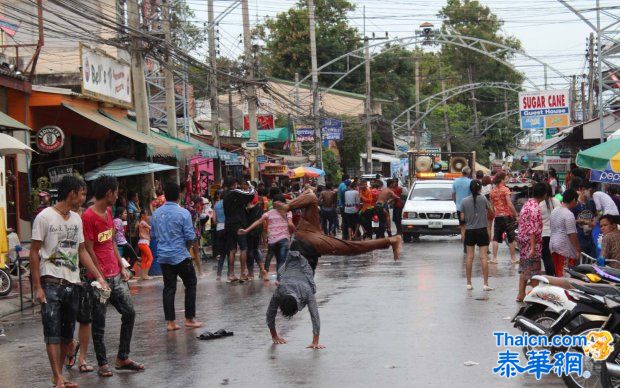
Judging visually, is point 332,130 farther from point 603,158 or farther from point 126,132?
point 603,158

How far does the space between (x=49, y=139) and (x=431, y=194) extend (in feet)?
40.7

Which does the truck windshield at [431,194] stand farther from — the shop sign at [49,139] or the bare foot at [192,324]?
the bare foot at [192,324]

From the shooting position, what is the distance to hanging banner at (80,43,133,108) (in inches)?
972

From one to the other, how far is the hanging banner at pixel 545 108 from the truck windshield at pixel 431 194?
16.2 m

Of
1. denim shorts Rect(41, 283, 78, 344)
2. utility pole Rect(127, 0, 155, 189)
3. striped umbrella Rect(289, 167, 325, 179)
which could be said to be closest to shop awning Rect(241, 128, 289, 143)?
striped umbrella Rect(289, 167, 325, 179)

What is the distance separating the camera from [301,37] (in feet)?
232

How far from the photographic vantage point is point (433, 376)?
893 centimetres

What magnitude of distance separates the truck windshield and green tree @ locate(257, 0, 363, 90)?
A: 138 feet

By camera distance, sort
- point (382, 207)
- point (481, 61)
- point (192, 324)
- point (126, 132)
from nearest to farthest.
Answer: point (192, 324), point (126, 132), point (382, 207), point (481, 61)

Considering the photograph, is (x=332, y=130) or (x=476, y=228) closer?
(x=476, y=228)

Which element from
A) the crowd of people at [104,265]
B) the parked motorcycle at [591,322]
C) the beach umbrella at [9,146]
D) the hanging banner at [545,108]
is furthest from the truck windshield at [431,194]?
the parked motorcycle at [591,322]

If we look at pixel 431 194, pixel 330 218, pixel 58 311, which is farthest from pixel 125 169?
pixel 58 311

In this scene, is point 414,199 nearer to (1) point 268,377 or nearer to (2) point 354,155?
(1) point 268,377

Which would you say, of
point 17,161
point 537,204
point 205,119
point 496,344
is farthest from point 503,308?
point 205,119
